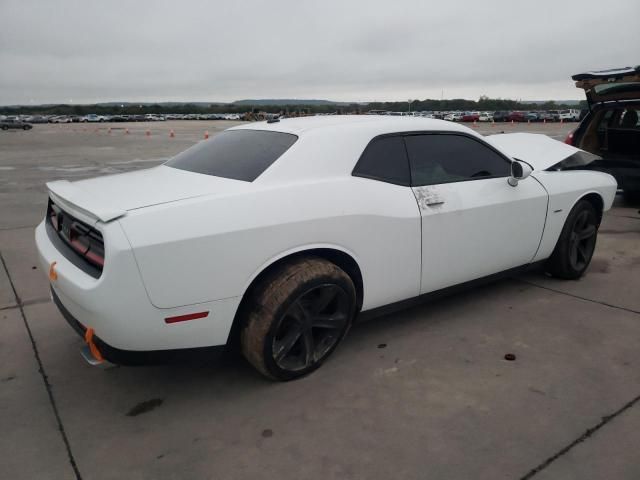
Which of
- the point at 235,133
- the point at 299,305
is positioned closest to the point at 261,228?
the point at 299,305

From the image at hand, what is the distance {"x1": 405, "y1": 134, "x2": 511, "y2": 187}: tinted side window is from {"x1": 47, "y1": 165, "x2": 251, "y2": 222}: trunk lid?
1217mm

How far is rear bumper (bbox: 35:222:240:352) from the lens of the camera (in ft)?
7.30

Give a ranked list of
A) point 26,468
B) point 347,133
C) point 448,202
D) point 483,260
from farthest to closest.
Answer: point 483,260
point 448,202
point 347,133
point 26,468

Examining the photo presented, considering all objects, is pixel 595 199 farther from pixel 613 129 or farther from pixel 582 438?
pixel 613 129

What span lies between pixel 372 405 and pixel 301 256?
872 mm

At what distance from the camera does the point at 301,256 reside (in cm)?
278

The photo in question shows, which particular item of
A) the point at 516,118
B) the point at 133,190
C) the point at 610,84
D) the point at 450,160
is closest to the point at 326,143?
the point at 450,160

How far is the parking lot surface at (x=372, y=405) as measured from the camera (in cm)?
223

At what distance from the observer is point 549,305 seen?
3.88m

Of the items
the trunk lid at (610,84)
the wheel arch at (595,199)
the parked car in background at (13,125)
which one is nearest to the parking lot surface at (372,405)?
the wheel arch at (595,199)

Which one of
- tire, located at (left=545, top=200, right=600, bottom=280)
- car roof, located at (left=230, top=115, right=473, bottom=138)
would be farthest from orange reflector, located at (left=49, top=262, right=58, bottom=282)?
tire, located at (left=545, top=200, right=600, bottom=280)

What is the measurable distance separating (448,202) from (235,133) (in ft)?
5.14

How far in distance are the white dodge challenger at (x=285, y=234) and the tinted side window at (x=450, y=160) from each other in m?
0.01

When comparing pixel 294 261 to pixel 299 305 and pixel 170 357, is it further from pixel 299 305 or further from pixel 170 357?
pixel 170 357
